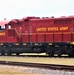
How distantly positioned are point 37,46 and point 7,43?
400 centimetres

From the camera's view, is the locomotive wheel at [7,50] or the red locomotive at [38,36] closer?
the red locomotive at [38,36]

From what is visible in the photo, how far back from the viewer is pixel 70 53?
30.1m

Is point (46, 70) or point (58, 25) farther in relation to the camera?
point (58, 25)

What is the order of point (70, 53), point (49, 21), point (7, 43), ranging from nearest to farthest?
1. point (70, 53)
2. point (49, 21)
3. point (7, 43)

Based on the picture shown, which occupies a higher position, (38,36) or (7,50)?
(38,36)

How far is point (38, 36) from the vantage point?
33062 millimetres

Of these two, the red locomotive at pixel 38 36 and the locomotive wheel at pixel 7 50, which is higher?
the red locomotive at pixel 38 36

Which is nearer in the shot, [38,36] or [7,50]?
[38,36]

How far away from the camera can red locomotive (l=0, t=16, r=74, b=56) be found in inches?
1226

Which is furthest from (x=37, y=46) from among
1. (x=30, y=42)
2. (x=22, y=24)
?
(x=22, y=24)

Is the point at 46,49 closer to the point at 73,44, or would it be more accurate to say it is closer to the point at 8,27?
the point at 73,44

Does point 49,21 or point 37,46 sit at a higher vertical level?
point 49,21

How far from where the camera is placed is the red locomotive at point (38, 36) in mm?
31141

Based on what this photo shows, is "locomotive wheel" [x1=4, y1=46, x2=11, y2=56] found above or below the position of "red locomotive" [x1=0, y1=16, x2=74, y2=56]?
below
